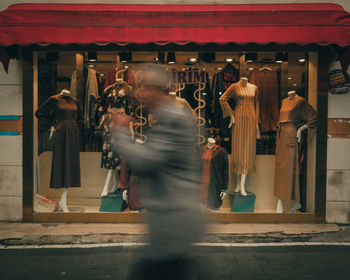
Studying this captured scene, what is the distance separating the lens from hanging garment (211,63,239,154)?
6.90 m

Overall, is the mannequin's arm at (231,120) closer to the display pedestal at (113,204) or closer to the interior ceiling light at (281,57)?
the interior ceiling light at (281,57)

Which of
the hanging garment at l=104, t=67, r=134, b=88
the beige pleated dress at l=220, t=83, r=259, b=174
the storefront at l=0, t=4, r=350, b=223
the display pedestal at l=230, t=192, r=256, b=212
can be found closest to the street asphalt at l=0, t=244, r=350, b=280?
the display pedestal at l=230, t=192, r=256, b=212

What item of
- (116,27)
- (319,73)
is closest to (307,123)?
(319,73)

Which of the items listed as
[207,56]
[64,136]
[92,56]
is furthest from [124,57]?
[64,136]

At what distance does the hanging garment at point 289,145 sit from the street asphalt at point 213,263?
4.67 ft

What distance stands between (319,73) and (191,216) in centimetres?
472

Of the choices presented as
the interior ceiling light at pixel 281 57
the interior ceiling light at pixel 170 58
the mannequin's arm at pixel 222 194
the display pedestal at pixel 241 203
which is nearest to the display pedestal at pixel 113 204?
the mannequin's arm at pixel 222 194

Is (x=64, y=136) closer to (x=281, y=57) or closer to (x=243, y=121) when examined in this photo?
(x=243, y=121)

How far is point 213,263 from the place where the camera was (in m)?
5.01

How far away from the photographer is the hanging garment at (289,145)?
680 cm

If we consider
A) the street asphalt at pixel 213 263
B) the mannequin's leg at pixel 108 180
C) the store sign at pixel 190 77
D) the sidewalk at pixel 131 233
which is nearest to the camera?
the street asphalt at pixel 213 263

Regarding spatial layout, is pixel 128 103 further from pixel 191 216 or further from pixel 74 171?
pixel 191 216

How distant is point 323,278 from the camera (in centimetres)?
454

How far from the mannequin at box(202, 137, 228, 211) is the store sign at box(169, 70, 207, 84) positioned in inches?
38.8
